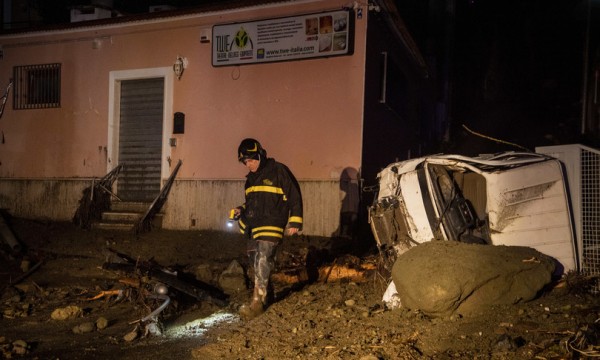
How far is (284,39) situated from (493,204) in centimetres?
572

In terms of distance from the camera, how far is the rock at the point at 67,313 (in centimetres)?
565

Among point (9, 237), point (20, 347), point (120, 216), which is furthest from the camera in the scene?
point (120, 216)

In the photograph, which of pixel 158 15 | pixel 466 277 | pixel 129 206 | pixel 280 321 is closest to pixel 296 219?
pixel 280 321

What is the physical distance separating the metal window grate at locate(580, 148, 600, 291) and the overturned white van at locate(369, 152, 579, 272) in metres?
0.18

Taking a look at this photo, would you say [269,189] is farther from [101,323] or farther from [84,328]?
[84,328]

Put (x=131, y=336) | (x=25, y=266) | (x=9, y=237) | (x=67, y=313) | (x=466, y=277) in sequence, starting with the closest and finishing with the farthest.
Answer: (x=466, y=277), (x=131, y=336), (x=67, y=313), (x=25, y=266), (x=9, y=237)

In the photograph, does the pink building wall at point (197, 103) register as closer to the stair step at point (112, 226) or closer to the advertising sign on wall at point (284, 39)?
the advertising sign on wall at point (284, 39)

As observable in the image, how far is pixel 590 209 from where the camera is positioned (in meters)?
5.30

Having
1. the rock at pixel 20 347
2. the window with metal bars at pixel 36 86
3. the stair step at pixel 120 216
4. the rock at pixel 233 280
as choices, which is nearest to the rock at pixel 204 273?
the rock at pixel 233 280

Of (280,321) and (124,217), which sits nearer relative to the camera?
(280,321)

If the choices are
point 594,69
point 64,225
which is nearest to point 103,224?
point 64,225

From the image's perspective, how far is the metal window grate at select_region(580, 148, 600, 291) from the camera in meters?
5.21

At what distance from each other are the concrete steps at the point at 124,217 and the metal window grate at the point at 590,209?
7919 millimetres

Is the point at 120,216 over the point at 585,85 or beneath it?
beneath
